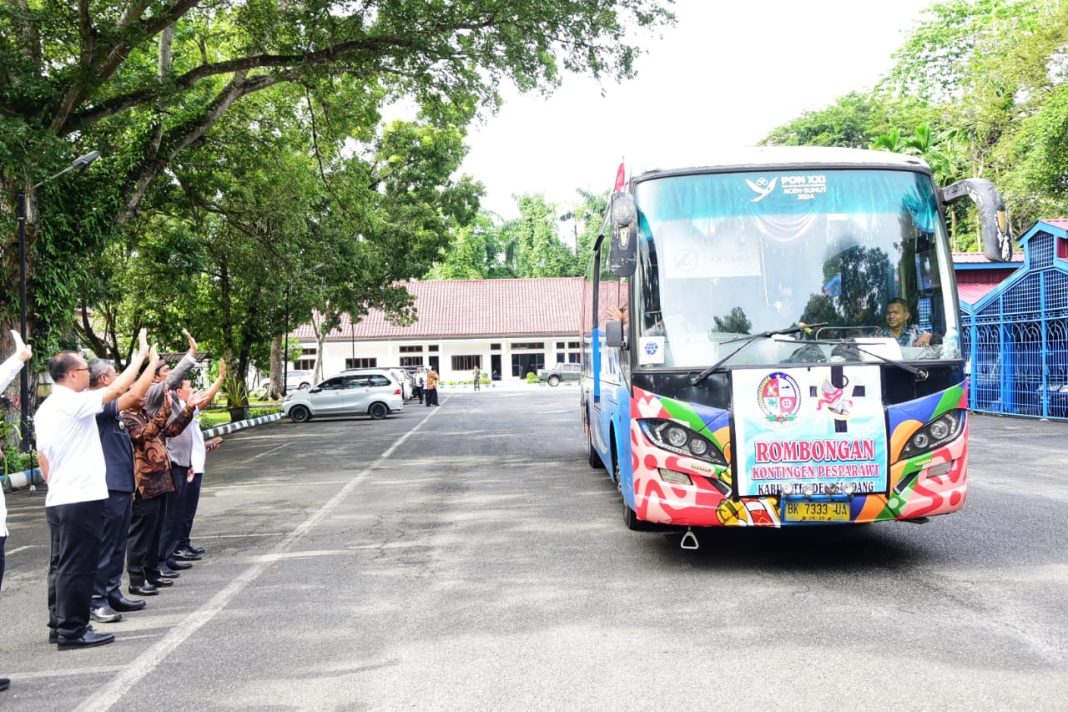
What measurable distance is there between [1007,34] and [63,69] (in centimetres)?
3604

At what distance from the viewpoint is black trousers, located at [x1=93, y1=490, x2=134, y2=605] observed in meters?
5.82

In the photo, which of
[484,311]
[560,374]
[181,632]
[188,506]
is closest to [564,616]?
[181,632]

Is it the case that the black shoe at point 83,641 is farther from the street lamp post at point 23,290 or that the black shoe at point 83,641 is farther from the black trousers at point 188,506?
the street lamp post at point 23,290

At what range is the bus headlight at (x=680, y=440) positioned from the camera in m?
6.62

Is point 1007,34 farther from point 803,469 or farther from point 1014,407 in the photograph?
point 803,469

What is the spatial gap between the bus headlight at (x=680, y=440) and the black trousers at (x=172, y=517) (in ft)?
11.9

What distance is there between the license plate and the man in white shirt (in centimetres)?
429

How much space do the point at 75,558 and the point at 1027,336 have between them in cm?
2222

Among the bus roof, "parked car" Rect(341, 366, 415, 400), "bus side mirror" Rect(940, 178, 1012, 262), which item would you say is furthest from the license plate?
"parked car" Rect(341, 366, 415, 400)

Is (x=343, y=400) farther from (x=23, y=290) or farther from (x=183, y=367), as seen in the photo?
(x=183, y=367)

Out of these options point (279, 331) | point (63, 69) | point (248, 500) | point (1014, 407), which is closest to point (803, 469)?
point (248, 500)

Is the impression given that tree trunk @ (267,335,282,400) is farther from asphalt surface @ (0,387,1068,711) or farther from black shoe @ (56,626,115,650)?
black shoe @ (56,626,115,650)

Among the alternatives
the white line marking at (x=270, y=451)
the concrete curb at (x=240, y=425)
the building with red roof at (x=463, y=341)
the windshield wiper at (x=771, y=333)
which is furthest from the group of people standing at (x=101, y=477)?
the building with red roof at (x=463, y=341)

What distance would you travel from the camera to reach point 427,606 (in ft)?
20.2
